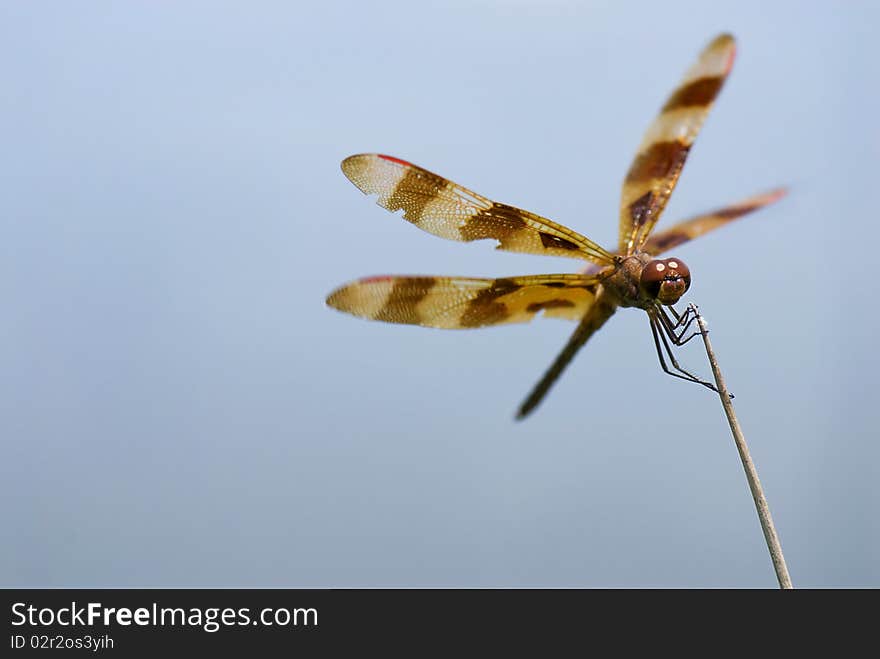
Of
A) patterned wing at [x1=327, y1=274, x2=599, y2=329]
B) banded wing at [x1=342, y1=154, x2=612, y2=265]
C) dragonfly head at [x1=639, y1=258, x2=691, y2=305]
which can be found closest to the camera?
dragonfly head at [x1=639, y1=258, x2=691, y2=305]

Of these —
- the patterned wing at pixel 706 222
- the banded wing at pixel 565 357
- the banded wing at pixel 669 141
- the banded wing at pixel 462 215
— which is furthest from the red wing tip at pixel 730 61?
the banded wing at pixel 565 357

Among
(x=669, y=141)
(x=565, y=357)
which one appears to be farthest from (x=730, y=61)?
(x=565, y=357)

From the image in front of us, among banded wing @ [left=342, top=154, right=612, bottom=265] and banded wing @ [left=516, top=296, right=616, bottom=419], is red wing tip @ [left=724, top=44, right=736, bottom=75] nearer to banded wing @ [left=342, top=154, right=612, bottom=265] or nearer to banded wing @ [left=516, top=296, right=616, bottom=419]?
banded wing @ [left=342, top=154, right=612, bottom=265]

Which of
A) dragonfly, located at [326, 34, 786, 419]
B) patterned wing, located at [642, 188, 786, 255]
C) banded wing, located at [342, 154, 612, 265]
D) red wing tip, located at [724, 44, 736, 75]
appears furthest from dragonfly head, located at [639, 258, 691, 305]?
red wing tip, located at [724, 44, 736, 75]

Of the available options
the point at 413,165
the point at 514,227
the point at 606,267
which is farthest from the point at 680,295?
the point at 413,165

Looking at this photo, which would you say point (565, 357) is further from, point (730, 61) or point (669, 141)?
point (730, 61)

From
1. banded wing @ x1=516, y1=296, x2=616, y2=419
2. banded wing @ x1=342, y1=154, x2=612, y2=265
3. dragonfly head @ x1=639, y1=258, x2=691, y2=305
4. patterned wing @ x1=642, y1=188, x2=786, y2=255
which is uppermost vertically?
patterned wing @ x1=642, y1=188, x2=786, y2=255

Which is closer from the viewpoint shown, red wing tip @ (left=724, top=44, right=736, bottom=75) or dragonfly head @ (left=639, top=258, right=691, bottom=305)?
dragonfly head @ (left=639, top=258, right=691, bottom=305)
